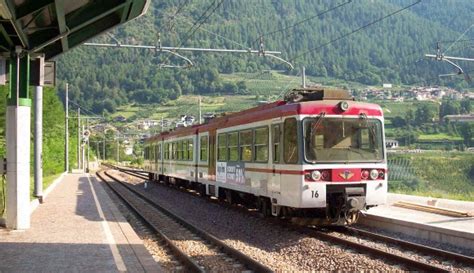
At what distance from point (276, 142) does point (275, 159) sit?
381 millimetres

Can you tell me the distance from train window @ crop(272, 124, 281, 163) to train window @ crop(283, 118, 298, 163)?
307 millimetres

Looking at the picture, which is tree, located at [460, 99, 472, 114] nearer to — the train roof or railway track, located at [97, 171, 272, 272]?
railway track, located at [97, 171, 272, 272]

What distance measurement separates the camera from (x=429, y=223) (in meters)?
13.5

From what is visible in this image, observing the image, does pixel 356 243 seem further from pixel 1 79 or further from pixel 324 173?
pixel 1 79

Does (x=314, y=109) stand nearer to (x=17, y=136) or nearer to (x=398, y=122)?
(x=17, y=136)

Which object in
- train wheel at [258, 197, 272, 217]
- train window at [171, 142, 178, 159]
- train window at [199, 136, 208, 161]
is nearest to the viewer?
train wheel at [258, 197, 272, 217]

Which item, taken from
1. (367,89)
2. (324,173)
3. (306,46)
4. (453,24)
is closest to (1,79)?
(324,173)

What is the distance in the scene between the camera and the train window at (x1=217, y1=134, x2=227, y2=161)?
1905cm

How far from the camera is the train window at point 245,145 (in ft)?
53.1

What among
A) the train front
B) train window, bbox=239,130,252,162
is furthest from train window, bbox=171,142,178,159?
the train front

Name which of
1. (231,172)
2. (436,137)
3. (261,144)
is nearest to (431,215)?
(261,144)

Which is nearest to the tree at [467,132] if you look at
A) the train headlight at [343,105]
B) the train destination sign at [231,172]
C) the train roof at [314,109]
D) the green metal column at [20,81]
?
the train destination sign at [231,172]

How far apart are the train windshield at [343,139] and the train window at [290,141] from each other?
0.81ft

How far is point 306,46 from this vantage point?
118 metres
